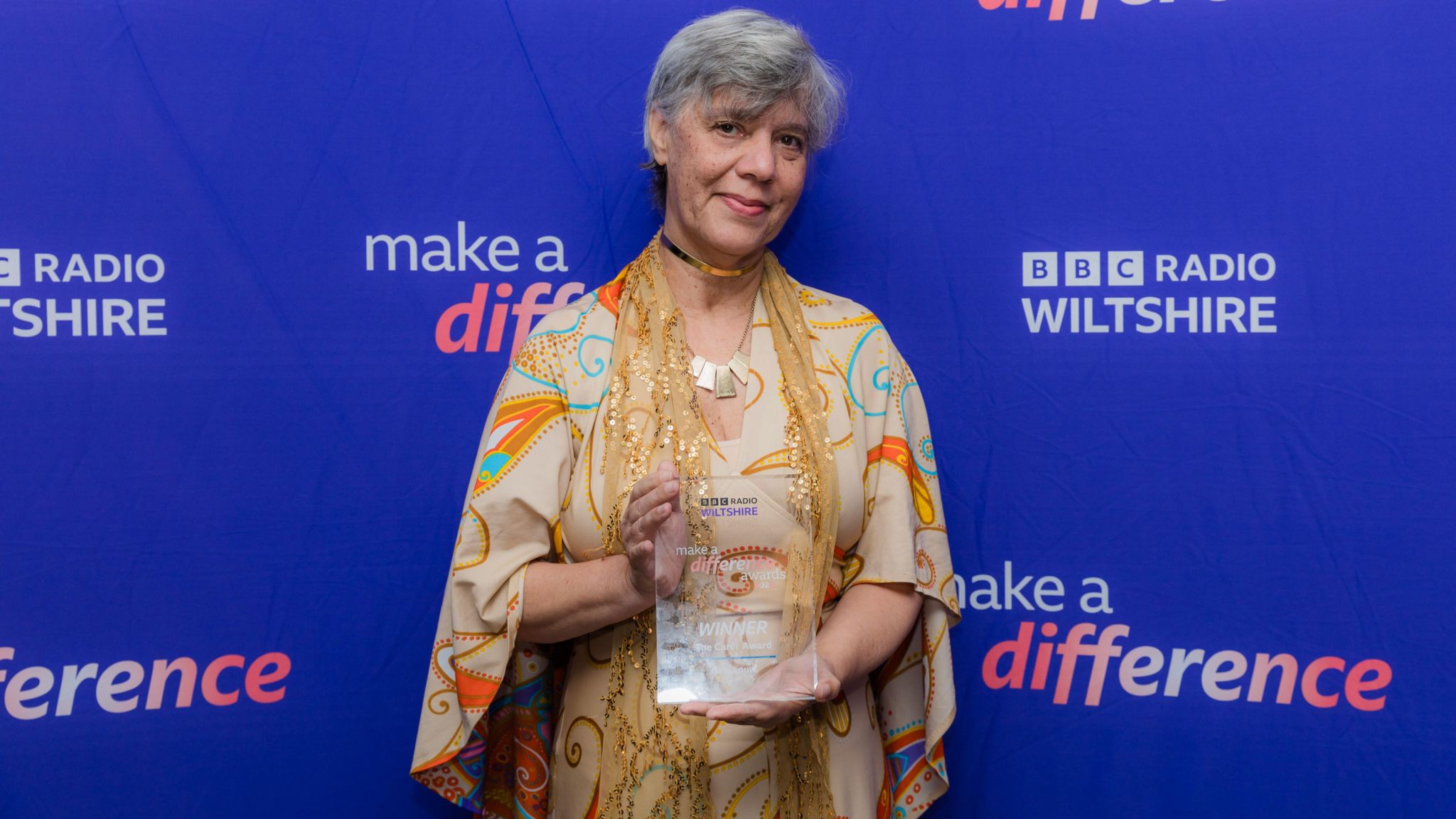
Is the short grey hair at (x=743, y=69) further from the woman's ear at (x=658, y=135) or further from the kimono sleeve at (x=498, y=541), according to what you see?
the kimono sleeve at (x=498, y=541)

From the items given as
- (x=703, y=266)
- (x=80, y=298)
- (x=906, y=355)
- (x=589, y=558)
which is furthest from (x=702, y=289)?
(x=80, y=298)

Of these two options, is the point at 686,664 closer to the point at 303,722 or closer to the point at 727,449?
the point at 727,449

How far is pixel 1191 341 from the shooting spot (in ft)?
5.97

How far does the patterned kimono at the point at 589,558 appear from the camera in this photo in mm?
1389

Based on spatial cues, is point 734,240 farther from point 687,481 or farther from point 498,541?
point 498,541

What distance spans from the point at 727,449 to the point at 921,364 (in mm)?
595

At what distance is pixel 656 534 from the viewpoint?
1230 millimetres

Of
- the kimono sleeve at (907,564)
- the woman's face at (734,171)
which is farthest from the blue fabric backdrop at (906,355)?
the woman's face at (734,171)

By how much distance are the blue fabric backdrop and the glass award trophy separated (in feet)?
2.03

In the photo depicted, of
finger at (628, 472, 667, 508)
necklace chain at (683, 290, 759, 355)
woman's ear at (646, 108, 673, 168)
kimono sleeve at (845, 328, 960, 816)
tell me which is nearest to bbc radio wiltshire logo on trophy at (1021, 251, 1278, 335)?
kimono sleeve at (845, 328, 960, 816)

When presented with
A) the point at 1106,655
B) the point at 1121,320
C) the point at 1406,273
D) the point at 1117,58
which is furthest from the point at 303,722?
the point at 1406,273

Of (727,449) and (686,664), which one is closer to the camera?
(686,664)

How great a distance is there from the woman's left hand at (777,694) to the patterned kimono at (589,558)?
0.16 meters

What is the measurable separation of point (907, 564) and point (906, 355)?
0.51m
